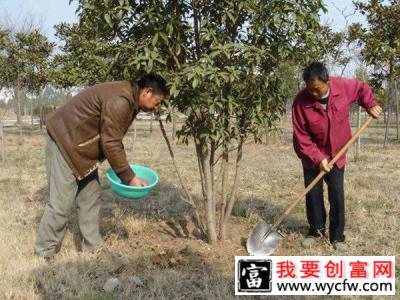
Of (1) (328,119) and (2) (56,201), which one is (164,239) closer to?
(2) (56,201)

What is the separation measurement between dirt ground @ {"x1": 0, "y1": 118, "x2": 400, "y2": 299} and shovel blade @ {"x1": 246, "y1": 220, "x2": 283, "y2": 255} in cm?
18

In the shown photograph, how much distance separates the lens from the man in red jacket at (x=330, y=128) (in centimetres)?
404

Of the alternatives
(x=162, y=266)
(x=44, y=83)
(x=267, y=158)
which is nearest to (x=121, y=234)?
(x=162, y=266)

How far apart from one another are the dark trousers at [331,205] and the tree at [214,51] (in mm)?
716

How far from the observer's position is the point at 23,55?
14.4m

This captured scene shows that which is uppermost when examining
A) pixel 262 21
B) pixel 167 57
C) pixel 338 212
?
pixel 262 21

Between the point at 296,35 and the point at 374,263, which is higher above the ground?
the point at 296,35

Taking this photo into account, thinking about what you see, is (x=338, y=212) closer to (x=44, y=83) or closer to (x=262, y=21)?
(x=262, y=21)

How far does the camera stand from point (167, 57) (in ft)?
12.6

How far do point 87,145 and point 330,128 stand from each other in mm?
2103

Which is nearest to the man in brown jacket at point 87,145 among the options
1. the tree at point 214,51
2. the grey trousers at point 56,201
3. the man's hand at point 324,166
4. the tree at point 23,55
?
the grey trousers at point 56,201

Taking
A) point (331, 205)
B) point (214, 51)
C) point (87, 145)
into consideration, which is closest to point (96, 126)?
point (87, 145)

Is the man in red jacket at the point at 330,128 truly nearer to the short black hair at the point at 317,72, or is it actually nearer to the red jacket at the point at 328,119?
the red jacket at the point at 328,119

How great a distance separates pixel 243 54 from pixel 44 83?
50.0 feet
